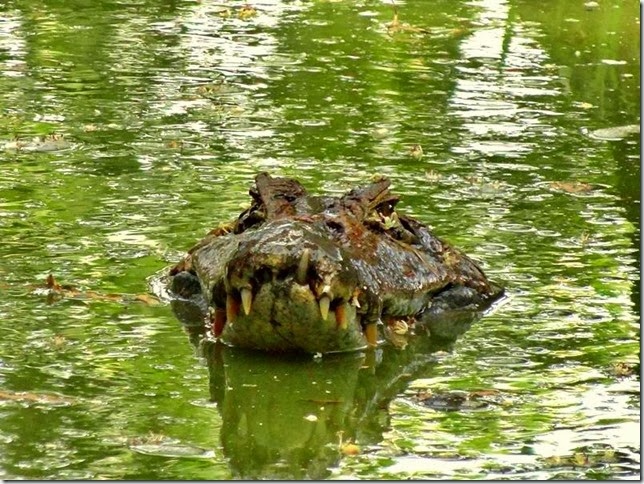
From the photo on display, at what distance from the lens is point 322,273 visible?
6.77 meters

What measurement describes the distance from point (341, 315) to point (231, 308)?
52 centimetres

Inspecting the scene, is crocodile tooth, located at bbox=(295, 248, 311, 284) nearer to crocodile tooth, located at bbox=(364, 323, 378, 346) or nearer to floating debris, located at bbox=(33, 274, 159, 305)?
crocodile tooth, located at bbox=(364, 323, 378, 346)

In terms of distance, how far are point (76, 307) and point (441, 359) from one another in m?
1.96

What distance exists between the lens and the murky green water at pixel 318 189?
6.08 metres

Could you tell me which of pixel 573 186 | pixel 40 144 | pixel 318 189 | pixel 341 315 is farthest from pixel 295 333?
pixel 40 144

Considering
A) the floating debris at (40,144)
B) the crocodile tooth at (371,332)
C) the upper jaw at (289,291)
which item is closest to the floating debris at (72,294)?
the upper jaw at (289,291)

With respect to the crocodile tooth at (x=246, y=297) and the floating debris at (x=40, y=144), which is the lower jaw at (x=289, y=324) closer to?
the crocodile tooth at (x=246, y=297)

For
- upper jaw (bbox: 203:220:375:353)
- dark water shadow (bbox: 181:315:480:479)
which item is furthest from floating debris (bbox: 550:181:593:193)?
upper jaw (bbox: 203:220:375:353)

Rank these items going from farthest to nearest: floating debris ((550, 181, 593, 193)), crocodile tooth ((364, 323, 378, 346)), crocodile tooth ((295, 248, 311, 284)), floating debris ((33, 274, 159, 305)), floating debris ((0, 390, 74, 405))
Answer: floating debris ((550, 181, 593, 193)), floating debris ((33, 274, 159, 305)), crocodile tooth ((364, 323, 378, 346)), crocodile tooth ((295, 248, 311, 284)), floating debris ((0, 390, 74, 405))

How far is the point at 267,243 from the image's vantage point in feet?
22.3

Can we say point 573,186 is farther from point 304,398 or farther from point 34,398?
point 34,398

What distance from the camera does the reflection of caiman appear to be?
6.79 metres

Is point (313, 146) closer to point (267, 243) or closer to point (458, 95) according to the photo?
point (458, 95)

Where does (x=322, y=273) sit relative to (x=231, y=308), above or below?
above
